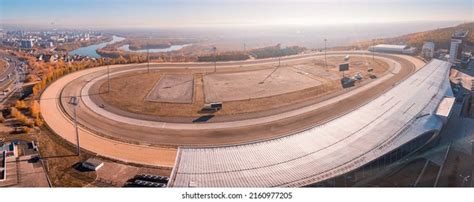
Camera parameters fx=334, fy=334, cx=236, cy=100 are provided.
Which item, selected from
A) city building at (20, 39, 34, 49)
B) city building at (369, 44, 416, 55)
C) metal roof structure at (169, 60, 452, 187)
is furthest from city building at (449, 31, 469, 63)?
city building at (20, 39, 34, 49)

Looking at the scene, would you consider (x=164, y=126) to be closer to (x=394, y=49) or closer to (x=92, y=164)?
(x=92, y=164)

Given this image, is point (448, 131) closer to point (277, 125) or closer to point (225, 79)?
point (277, 125)

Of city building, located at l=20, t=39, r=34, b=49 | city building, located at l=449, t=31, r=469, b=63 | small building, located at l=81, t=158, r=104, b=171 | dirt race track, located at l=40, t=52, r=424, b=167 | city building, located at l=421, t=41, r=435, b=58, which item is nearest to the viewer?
small building, located at l=81, t=158, r=104, b=171

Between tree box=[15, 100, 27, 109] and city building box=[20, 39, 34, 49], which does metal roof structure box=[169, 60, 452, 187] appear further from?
city building box=[20, 39, 34, 49]

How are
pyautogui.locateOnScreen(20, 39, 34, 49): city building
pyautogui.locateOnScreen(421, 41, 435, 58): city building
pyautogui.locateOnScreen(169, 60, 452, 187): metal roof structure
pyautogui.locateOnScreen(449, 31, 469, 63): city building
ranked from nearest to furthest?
pyautogui.locateOnScreen(169, 60, 452, 187): metal roof structure → pyautogui.locateOnScreen(449, 31, 469, 63): city building → pyautogui.locateOnScreen(421, 41, 435, 58): city building → pyautogui.locateOnScreen(20, 39, 34, 49): city building

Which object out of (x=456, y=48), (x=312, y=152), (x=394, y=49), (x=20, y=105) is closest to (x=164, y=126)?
(x=312, y=152)

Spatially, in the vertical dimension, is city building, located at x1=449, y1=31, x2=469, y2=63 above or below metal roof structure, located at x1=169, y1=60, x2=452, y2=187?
above

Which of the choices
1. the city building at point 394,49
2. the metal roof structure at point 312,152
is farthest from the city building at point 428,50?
the metal roof structure at point 312,152
